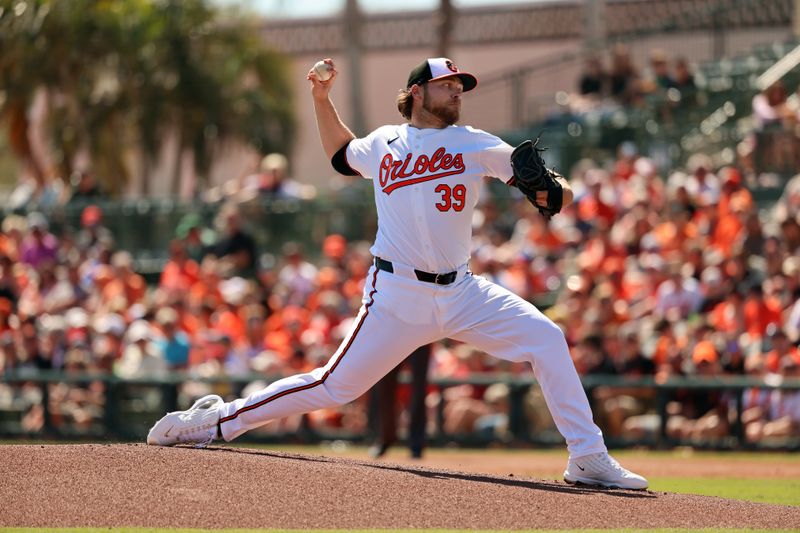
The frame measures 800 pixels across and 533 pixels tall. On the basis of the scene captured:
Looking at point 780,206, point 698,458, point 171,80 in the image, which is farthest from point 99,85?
point 698,458

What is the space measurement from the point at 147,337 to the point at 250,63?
39.9 ft

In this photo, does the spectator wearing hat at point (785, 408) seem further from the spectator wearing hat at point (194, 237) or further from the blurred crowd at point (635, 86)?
the spectator wearing hat at point (194, 237)

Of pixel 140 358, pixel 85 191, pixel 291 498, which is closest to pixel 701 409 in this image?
pixel 140 358

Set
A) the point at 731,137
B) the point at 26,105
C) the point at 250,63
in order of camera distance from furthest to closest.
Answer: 1. the point at 250,63
2. the point at 26,105
3. the point at 731,137

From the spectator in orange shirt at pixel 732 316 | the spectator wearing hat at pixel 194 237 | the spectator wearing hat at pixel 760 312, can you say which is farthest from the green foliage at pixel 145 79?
the spectator wearing hat at pixel 760 312

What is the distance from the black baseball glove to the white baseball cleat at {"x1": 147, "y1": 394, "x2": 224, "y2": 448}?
7.01ft

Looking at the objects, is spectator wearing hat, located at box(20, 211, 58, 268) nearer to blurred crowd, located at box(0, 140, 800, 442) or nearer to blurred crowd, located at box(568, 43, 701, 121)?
blurred crowd, located at box(0, 140, 800, 442)

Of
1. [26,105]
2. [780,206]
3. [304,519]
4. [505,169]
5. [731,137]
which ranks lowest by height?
[304,519]

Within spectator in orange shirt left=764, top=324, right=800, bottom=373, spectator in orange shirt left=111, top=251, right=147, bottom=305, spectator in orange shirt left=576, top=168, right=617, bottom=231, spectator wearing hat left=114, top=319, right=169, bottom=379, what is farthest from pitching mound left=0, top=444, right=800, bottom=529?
spectator in orange shirt left=111, top=251, right=147, bottom=305

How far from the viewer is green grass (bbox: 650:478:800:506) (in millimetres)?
8664

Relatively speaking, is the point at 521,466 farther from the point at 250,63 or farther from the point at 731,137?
the point at 250,63

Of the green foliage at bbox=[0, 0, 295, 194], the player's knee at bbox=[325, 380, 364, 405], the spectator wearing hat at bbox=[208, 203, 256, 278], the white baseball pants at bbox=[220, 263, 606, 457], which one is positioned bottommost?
the player's knee at bbox=[325, 380, 364, 405]

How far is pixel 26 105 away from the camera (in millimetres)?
24547

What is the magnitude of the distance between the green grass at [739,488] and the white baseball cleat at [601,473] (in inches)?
52.5
